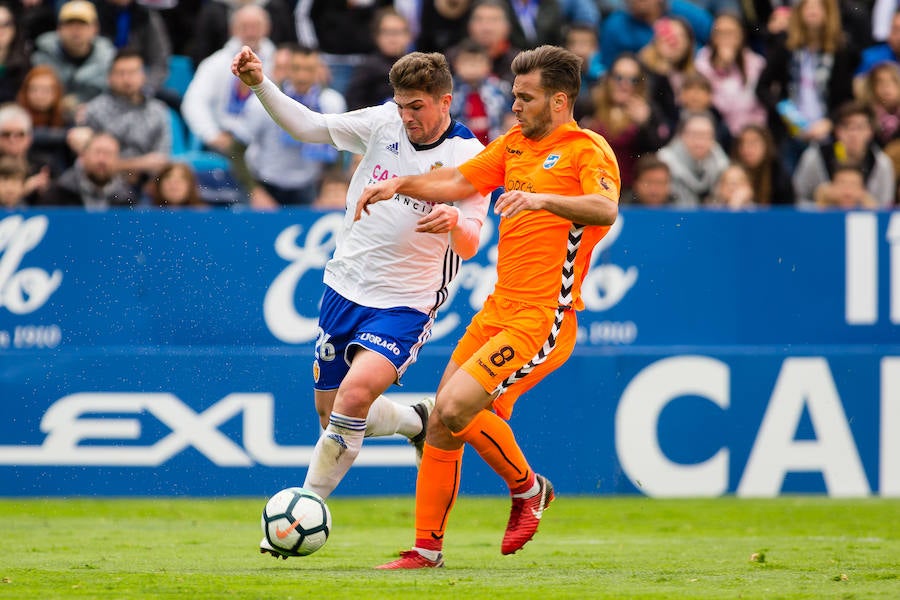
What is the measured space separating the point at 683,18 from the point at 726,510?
5797 mm

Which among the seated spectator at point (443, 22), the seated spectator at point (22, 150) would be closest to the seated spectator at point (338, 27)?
the seated spectator at point (443, 22)

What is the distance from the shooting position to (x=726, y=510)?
11289 millimetres

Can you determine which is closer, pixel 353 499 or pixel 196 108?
pixel 353 499

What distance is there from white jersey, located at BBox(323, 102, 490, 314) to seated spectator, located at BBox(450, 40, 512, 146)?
493cm

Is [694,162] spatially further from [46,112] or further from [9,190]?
[9,190]

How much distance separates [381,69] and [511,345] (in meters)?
6.85

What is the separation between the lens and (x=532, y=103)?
289 inches

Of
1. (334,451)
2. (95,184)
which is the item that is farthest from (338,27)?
(334,451)

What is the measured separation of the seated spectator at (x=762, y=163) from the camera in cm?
1350

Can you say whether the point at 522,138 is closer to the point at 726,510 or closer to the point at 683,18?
the point at 726,510

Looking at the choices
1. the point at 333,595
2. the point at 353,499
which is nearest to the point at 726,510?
the point at 353,499

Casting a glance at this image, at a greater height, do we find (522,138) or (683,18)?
(683,18)

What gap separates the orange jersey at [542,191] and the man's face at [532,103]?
9 centimetres

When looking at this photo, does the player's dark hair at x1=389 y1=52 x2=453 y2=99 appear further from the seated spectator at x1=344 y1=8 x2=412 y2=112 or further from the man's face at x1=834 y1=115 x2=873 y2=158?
the man's face at x1=834 y1=115 x2=873 y2=158
